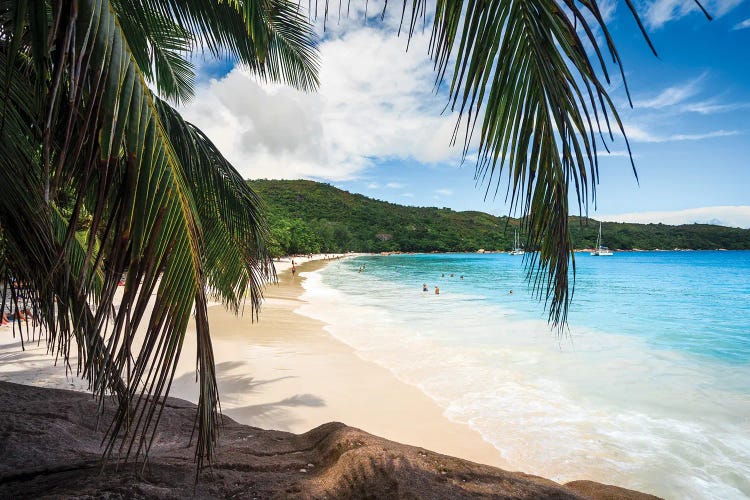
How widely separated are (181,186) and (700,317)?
73.0 ft

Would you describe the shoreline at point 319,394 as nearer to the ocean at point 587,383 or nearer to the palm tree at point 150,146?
the ocean at point 587,383

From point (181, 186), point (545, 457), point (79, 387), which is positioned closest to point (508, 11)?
point (181, 186)

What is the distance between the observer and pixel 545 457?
4590mm

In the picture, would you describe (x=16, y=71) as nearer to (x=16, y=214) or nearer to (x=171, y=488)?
(x=16, y=214)

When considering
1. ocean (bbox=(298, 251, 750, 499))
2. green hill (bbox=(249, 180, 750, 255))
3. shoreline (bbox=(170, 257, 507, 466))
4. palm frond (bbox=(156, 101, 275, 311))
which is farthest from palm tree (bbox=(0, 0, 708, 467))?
green hill (bbox=(249, 180, 750, 255))

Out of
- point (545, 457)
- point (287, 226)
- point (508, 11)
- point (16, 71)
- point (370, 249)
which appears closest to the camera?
point (508, 11)

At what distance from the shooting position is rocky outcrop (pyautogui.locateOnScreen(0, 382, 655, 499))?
1.81 metres

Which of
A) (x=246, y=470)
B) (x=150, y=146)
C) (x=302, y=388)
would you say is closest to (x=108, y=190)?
(x=150, y=146)

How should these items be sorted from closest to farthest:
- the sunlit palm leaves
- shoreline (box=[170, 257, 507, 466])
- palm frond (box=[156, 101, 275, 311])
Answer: the sunlit palm leaves → palm frond (box=[156, 101, 275, 311]) → shoreline (box=[170, 257, 507, 466])

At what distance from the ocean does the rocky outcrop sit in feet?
3.87

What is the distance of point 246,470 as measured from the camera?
2205 mm

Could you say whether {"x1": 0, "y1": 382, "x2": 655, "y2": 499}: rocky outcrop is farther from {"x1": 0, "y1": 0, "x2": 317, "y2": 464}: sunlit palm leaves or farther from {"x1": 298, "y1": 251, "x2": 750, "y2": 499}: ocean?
{"x1": 298, "y1": 251, "x2": 750, "y2": 499}: ocean

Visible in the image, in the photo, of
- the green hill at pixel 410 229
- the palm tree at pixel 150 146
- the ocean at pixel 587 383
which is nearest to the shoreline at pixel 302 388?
the ocean at pixel 587 383

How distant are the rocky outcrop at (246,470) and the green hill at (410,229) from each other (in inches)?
3213
